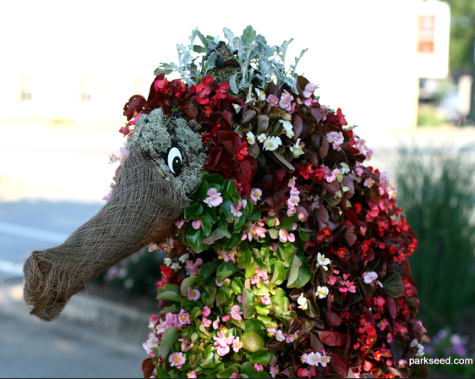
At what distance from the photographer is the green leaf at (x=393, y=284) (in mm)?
1754

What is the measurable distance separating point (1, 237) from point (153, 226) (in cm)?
562

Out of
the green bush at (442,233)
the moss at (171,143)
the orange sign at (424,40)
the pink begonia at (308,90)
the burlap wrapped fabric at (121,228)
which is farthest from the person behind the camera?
the orange sign at (424,40)

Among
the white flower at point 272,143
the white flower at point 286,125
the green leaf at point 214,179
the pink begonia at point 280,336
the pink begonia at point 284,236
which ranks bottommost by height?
the pink begonia at point 280,336

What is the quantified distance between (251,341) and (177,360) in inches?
10.5

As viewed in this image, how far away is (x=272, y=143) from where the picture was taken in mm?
1542

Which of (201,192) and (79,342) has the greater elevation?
(201,192)

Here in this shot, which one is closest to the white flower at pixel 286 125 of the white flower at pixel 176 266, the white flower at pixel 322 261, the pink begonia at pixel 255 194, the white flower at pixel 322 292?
the pink begonia at pixel 255 194

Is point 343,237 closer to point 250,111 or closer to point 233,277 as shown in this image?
point 233,277

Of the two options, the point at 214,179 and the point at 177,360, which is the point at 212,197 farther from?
the point at 177,360

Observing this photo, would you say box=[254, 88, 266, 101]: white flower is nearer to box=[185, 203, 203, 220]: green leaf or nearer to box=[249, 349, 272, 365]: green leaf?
box=[185, 203, 203, 220]: green leaf

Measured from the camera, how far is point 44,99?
21844mm

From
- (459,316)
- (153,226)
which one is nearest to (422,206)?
(459,316)

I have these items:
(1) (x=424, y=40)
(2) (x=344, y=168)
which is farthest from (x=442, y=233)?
(1) (x=424, y=40)

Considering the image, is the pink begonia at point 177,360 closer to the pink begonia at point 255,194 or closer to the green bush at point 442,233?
the pink begonia at point 255,194
